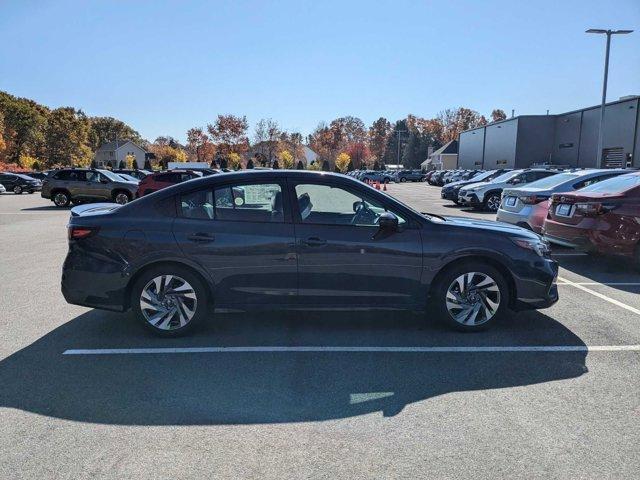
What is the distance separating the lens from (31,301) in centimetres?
647

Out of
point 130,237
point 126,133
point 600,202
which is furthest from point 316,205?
point 126,133

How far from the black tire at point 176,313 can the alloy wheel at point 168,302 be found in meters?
0.01

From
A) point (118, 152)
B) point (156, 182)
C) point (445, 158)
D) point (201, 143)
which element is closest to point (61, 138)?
point (201, 143)

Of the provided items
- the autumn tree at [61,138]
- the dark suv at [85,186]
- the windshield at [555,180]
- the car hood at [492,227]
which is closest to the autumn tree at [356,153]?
the autumn tree at [61,138]

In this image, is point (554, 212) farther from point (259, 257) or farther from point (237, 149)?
point (237, 149)

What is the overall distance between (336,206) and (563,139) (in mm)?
49925

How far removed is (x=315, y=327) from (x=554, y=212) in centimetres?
544

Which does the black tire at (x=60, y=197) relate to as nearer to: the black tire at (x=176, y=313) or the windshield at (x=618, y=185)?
the black tire at (x=176, y=313)

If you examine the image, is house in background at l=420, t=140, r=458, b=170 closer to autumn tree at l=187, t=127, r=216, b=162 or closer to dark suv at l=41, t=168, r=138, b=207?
autumn tree at l=187, t=127, r=216, b=162

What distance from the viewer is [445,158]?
92.9 metres

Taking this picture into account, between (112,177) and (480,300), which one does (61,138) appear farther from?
(480,300)

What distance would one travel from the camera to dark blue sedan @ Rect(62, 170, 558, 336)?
194 inches

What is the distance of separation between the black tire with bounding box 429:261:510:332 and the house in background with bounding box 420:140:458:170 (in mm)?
87307

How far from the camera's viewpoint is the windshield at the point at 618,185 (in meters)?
8.20
